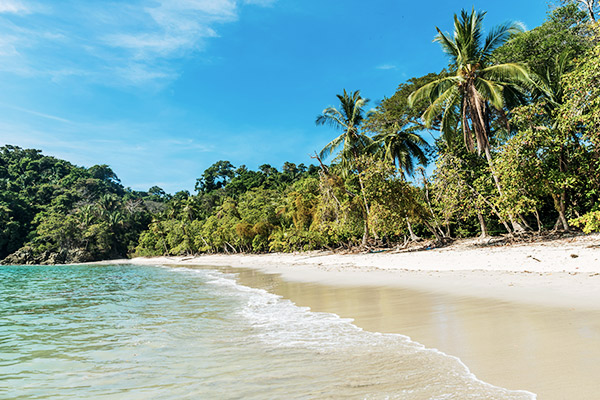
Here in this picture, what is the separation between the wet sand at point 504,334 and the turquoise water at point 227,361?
222 mm

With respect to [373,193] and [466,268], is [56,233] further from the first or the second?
[466,268]

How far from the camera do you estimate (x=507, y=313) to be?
474cm

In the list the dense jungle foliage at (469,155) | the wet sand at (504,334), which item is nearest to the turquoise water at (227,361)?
the wet sand at (504,334)

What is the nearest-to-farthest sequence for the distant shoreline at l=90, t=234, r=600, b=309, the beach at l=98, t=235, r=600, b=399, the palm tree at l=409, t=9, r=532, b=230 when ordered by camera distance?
the beach at l=98, t=235, r=600, b=399, the distant shoreline at l=90, t=234, r=600, b=309, the palm tree at l=409, t=9, r=532, b=230

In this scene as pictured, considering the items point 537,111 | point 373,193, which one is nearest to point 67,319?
point 373,193

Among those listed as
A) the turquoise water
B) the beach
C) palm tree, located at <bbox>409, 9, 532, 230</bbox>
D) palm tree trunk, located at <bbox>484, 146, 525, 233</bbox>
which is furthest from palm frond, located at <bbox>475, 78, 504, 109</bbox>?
the turquoise water

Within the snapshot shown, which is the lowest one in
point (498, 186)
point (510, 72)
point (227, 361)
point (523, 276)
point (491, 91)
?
point (227, 361)

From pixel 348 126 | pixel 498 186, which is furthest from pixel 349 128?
pixel 498 186

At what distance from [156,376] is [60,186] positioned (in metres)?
95.7

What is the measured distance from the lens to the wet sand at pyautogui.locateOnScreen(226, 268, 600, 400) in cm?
253

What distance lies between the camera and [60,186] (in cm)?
8081

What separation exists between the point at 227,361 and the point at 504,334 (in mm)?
3118

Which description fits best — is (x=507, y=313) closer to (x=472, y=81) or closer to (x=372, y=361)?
(x=372, y=361)

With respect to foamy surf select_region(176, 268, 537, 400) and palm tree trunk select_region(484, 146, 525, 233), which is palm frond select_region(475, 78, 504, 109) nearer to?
palm tree trunk select_region(484, 146, 525, 233)
